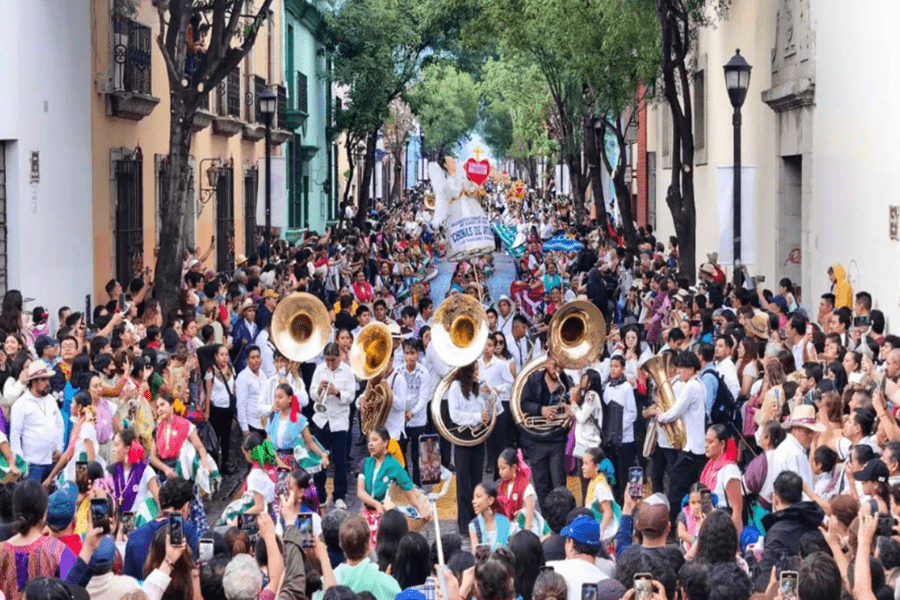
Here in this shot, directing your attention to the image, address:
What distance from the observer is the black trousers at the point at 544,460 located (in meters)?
13.5

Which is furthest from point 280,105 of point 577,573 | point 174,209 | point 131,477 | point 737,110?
point 577,573

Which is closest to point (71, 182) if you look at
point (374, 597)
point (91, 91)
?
point (91, 91)

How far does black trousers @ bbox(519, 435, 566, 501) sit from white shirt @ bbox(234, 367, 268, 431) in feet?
8.96

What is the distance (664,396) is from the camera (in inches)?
516

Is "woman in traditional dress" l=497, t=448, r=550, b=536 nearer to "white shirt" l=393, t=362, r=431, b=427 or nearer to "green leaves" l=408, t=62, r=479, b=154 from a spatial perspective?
"white shirt" l=393, t=362, r=431, b=427

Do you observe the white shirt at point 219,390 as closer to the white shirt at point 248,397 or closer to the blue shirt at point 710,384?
the white shirt at point 248,397

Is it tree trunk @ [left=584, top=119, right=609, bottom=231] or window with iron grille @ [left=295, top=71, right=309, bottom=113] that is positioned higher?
window with iron grille @ [left=295, top=71, right=309, bottom=113]

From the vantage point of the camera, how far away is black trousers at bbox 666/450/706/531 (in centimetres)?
1280

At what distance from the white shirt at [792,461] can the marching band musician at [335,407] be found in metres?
4.95

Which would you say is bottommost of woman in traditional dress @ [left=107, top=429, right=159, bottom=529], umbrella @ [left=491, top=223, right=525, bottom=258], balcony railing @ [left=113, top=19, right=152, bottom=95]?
woman in traditional dress @ [left=107, top=429, right=159, bottom=529]

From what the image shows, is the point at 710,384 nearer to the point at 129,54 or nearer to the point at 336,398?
the point at 336,398

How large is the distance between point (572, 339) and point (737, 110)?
6207 millimetres

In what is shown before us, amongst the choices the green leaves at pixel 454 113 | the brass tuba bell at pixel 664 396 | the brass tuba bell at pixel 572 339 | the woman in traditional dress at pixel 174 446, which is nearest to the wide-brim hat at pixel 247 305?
the brass tuba bell at pixel 572 339

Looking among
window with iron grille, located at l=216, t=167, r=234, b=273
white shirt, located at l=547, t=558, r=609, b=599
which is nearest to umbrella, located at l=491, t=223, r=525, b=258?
window with iron grille, located at l=216, t=167, r=234, b=273
